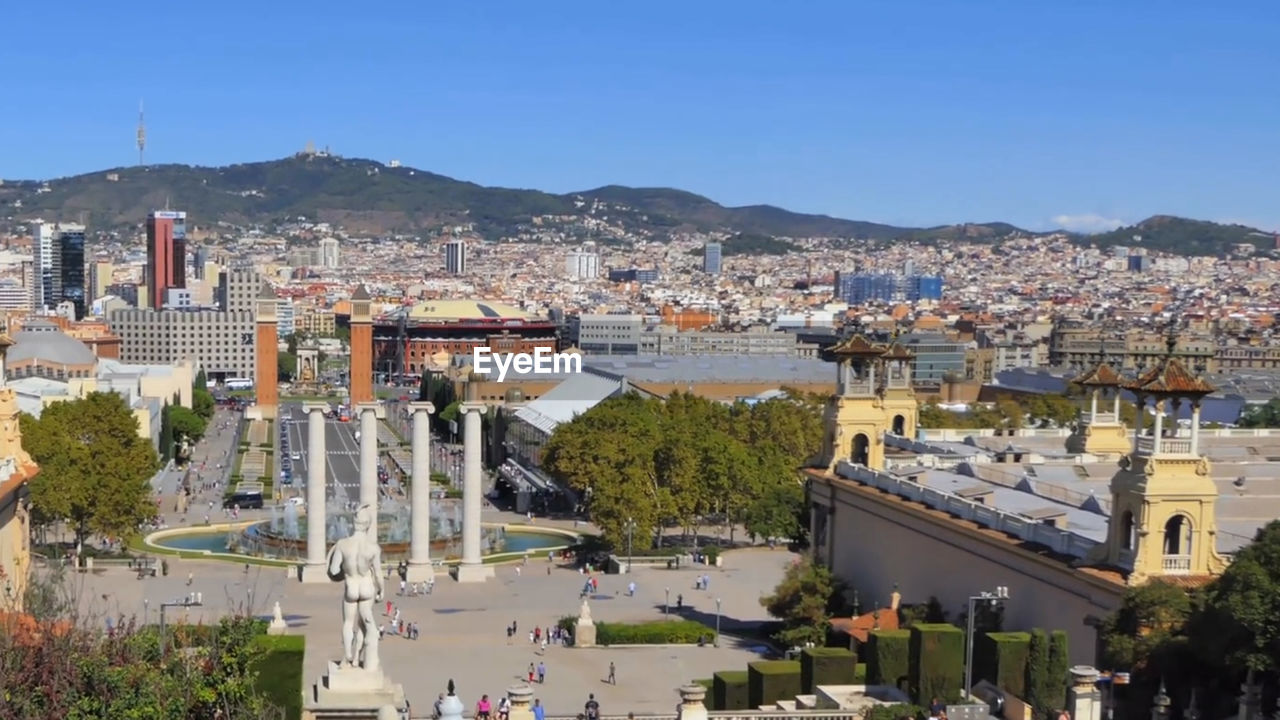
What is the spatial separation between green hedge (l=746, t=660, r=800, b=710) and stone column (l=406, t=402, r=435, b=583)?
72.5ft

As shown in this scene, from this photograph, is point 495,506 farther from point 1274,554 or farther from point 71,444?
point 1274,554

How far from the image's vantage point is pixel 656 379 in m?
97.9

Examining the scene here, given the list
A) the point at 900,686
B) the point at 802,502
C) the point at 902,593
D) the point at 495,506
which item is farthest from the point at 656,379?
the point at 900,686

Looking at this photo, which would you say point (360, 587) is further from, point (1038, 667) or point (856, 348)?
point (856, 348)

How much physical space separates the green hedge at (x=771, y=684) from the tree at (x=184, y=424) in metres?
65.6

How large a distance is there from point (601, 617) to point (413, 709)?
39.7ft

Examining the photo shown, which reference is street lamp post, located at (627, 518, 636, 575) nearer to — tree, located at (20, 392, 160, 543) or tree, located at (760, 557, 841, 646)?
tree, located at (20, 392, 160, 543)

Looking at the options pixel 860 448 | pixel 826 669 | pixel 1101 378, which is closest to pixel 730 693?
pixel 826 669

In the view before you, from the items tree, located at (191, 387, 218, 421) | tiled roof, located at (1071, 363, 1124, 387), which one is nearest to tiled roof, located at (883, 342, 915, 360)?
tiled roof, located at (1071, 363, 1124, 387)

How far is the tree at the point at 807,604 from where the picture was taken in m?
34.4

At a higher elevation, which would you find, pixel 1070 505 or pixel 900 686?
pixel 1070 505

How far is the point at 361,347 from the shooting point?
114000mm

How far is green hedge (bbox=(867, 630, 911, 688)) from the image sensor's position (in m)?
26.6

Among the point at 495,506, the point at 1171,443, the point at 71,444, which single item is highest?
the point at 1171,443
